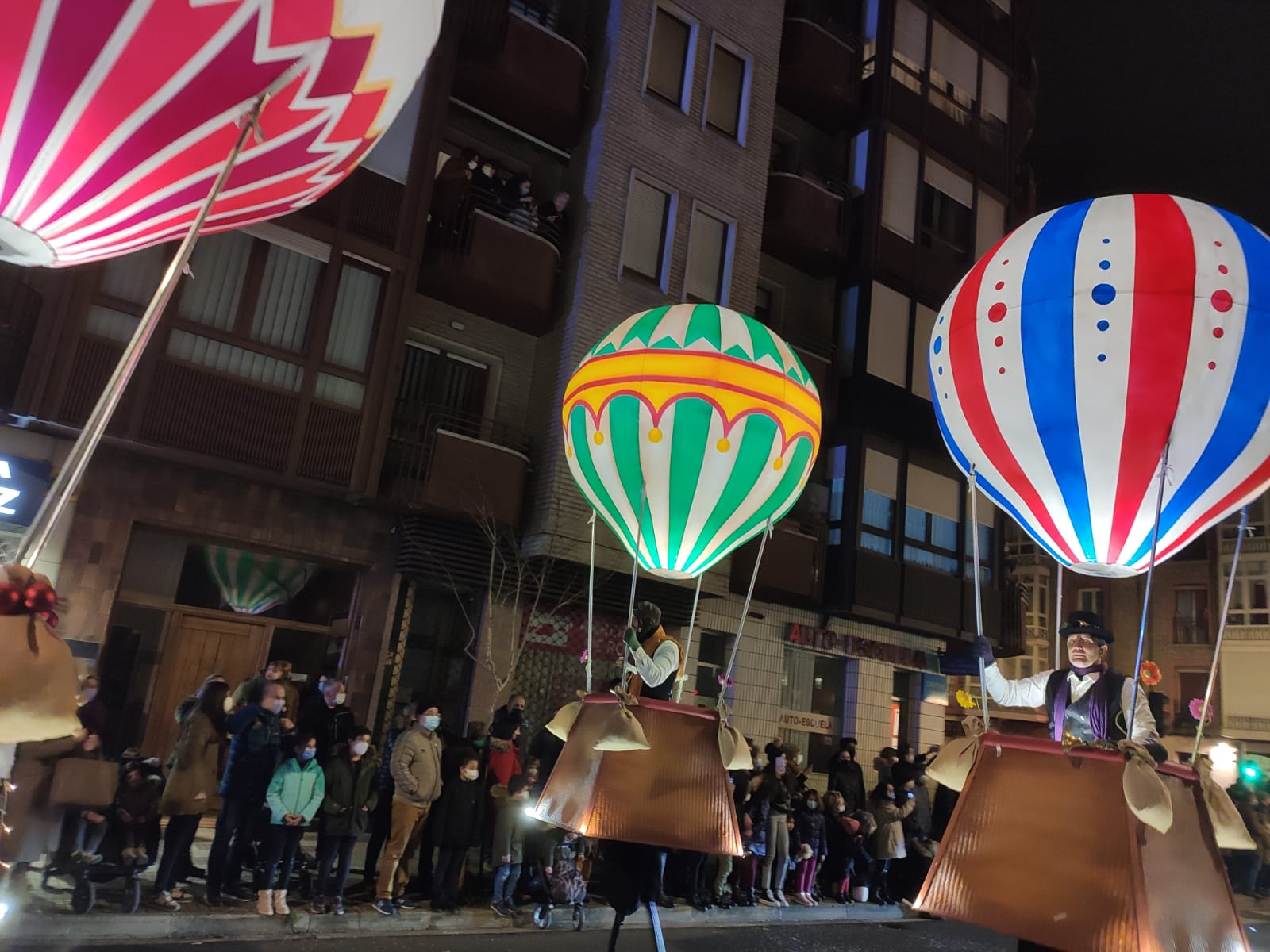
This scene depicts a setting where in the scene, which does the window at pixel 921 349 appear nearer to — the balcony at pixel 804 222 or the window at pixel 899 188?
the window at pixel 899 188

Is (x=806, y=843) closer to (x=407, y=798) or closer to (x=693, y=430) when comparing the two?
(x=407, y=798)

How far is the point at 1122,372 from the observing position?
4.73 m

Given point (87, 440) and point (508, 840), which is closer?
point (87, 440)

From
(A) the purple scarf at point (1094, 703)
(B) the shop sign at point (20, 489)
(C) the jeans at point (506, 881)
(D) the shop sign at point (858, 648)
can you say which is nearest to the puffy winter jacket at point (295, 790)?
(C) the jeans at point (506, 881)

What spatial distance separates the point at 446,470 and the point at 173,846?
19.6 feet

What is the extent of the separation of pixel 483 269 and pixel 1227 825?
1166 cm

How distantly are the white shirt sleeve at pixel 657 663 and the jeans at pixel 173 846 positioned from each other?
15.4 feet

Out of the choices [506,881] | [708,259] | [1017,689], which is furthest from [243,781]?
[708,259]

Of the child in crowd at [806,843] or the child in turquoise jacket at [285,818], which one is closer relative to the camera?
the child in turquoise jacket at [285,818]

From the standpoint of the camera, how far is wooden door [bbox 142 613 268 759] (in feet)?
35.6

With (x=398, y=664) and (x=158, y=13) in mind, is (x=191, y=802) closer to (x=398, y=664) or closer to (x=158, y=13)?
(x=398, y=664)

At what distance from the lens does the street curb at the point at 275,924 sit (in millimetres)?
6680

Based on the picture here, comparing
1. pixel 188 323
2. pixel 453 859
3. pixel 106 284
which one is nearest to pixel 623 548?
pixel 453 859

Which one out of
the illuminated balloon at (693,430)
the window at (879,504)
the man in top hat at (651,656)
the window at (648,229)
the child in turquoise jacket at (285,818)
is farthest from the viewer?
the window at (879,504)
